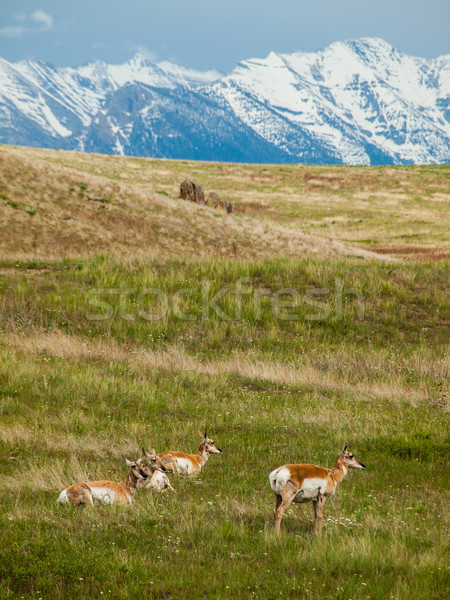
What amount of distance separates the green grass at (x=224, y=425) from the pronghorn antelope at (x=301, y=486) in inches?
11.3

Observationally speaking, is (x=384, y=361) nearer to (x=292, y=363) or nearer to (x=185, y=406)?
(x=292, y=363)

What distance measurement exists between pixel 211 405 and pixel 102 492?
18.2 ft

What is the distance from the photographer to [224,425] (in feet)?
38.4

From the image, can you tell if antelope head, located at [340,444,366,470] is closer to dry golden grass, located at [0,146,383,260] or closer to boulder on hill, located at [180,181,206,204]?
dry golden grass, located at [0,146,383,260]

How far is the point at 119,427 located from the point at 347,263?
18.9 meters

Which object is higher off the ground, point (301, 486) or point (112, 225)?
point (112, 225)

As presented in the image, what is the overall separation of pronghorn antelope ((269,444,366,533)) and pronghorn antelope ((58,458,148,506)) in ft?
6.84

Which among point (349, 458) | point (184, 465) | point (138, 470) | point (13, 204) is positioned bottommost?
point (184, 465)

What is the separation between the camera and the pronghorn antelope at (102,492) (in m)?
7.39

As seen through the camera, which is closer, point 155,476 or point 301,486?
point 301,486

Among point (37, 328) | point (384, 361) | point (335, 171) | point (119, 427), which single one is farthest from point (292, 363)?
point (335, 171)

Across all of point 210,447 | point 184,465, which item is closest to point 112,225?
point 210,447

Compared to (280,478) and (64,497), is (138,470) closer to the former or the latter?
(64,497)

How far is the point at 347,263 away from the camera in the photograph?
91.4 ft
